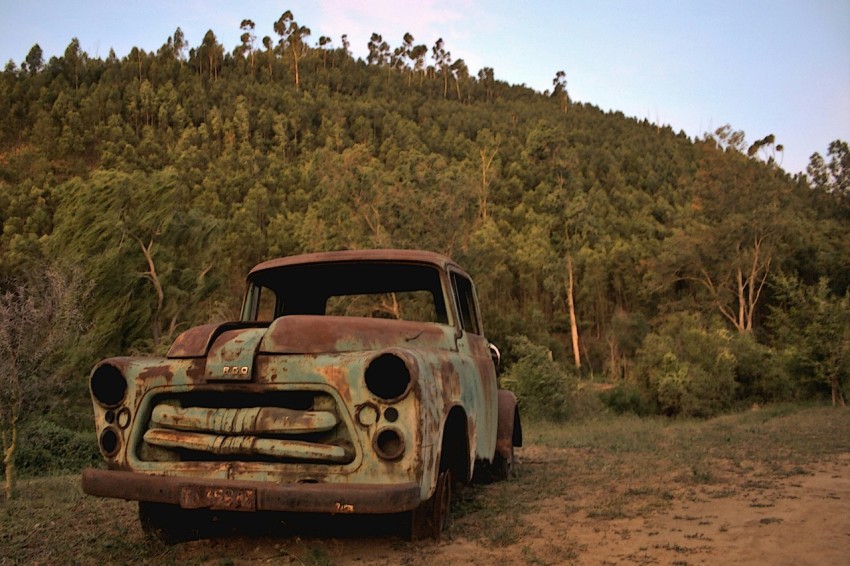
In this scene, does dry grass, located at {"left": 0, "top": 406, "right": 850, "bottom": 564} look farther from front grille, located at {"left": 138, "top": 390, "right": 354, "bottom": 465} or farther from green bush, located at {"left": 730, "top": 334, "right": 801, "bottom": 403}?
green bush, located at {"left": 730, "top": 334, "right": 801, "bottom": 403}

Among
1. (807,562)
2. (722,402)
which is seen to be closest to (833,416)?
(722,402)

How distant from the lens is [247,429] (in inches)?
146

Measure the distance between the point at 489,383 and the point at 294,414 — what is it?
2199mm

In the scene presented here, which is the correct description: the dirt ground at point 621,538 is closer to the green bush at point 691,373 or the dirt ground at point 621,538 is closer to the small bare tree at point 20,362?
the small bare tree at point 20,362

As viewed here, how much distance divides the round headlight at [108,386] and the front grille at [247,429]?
0.81ft

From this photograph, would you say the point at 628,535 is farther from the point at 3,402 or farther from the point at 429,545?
the point at 3,402

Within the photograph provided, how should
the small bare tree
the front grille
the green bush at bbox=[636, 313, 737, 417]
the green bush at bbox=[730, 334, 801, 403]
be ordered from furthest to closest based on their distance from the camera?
the green bush at bbox=[730, 334, 801, 403]
the green bush at bbox=[636, 313, 737, 417]
the small bare tree
the front grille

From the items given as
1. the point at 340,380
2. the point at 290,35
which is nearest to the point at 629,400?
the point at 340,380

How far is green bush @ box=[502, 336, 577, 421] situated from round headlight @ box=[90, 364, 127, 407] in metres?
14.2

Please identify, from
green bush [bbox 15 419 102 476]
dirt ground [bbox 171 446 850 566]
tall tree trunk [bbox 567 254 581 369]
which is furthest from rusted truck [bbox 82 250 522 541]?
tall tree trunk [bbox 567 254 581 369]

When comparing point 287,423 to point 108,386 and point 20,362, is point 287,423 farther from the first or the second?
point 20,362

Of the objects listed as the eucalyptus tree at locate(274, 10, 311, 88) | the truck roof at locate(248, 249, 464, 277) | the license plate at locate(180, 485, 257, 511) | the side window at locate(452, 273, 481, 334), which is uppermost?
the eucalyptus tree at locate(274, 10, 311, 88)

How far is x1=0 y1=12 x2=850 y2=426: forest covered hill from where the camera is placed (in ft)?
66.1

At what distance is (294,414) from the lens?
12.2 feet
